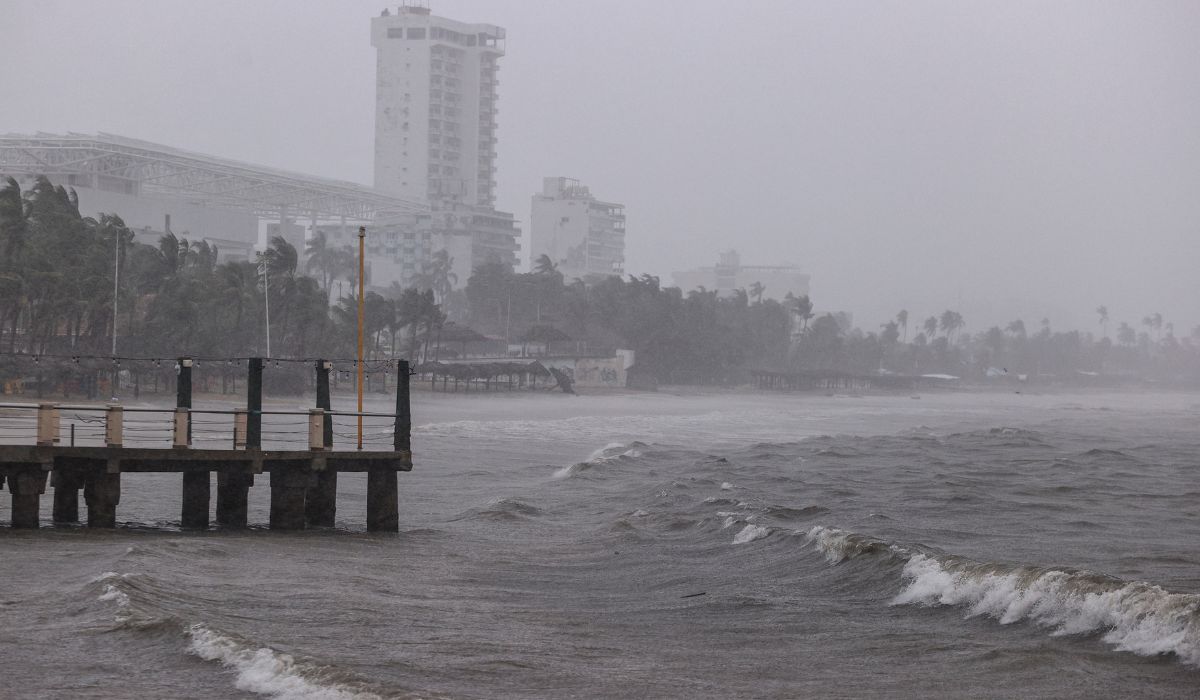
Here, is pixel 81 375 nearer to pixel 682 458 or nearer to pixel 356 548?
pixel 682 458

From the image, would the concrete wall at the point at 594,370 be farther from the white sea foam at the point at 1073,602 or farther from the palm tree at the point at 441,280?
the white sea foam at the point at 1073,602

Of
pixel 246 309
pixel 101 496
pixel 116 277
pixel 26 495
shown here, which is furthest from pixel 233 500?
pixel 246 309

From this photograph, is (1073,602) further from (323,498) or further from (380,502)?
(323,498)

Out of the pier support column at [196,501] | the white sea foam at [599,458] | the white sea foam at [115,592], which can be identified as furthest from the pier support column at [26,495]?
the white sea foam at [599,458]

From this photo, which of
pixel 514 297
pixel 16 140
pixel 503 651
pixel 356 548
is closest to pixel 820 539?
pixel 356 548

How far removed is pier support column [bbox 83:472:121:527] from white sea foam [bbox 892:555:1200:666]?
13097 millimetres

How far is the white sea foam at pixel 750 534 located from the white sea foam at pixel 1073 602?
15.8 feet

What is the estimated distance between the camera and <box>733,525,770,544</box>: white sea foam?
24047mm

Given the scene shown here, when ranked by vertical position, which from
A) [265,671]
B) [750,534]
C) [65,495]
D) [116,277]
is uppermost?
[116,277]

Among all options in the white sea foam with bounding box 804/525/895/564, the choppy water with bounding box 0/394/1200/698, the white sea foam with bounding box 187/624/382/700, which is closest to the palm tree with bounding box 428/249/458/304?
the choppy water with bounding box 0/394/1200/698

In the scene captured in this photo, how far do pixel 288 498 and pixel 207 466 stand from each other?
154 centimetres

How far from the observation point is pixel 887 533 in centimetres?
2520

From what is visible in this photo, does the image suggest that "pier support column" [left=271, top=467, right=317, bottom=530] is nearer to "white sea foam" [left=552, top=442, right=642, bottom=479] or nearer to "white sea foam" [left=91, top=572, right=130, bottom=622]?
"white sea foam" [left=91, top=572, right=130, bottom=622]

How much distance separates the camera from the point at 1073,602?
16391mm
